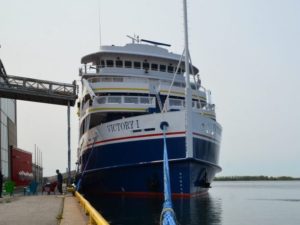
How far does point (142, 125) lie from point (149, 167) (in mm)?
2097

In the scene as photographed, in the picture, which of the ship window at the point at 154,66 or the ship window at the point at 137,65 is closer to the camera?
the ship window at the point at 137,65

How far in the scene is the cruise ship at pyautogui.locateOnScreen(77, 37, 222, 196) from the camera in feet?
77.4

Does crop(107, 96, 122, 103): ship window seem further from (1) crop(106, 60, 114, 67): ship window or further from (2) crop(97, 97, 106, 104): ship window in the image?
(1) crop(106, 60, 114, 67): ship window

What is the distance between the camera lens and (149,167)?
23.9 meters

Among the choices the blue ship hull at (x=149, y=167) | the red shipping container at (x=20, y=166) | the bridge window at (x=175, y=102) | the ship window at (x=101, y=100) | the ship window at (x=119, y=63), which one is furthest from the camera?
the red shipping container at (x=20, y=166)

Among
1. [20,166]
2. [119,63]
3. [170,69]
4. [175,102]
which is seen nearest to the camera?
[175,102]

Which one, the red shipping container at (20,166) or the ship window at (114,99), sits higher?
the ship window at (114,99)

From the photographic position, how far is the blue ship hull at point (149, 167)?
23391mm

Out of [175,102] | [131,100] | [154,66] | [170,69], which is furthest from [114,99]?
[170,69]

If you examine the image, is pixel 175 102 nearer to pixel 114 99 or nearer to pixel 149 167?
pixel 114 99

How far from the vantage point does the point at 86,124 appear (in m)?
29.5

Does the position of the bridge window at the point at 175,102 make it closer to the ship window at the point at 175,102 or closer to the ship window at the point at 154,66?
the ship window at the point at 175,102

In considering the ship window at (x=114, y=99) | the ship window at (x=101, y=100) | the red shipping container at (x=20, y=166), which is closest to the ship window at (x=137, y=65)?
the ship window at (x=114, y=99)

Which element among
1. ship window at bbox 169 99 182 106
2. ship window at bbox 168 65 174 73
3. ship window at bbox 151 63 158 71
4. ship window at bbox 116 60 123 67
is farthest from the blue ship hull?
ship window at bbox 168 65 174 73
